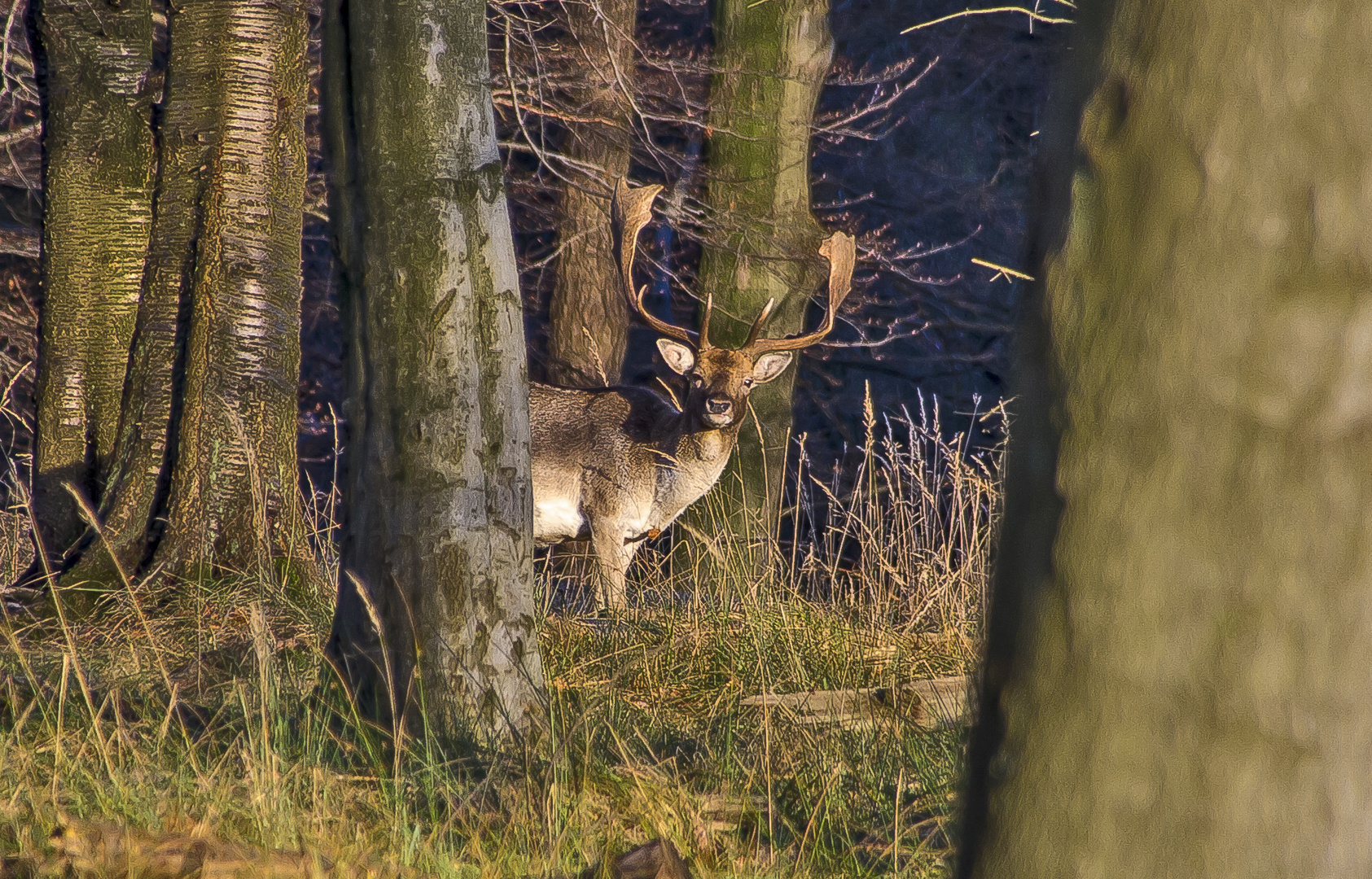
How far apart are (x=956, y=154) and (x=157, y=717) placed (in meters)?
12.5

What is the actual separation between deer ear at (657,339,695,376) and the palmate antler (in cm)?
8

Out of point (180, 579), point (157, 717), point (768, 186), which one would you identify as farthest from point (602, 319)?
point (157, 717)

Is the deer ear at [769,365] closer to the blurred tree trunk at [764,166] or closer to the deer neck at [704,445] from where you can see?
the deer neck at [704,445]

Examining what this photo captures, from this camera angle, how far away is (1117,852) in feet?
5.25

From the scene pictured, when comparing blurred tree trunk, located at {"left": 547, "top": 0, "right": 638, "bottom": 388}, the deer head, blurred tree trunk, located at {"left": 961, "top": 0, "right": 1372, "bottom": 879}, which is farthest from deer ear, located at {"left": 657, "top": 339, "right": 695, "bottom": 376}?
blurred tree trunk, located at {"left": 961, "top": 0, "right": 1372, "bottom": 879}

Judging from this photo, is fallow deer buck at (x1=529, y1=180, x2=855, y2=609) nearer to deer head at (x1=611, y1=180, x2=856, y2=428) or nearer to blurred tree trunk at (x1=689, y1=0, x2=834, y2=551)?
deer head at (x1=611, y1=180, x2=856, y2=428)

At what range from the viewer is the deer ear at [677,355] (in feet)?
27.3

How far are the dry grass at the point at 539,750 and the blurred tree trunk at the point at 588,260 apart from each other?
5.04 metres

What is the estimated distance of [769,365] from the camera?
8633 millimetres

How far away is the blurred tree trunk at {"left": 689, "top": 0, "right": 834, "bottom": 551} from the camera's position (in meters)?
9.51

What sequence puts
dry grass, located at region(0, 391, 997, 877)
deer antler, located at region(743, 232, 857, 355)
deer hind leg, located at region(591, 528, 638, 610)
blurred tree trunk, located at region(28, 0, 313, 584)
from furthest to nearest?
deer antler, located at region(743, 232, 857, 355) → deer hind leg, located at region(591, 528, 638, 610) → blurred tree trunk, located at region(28, 0, 313, 584) → dry grass, located at region(0, 391, 997, 877)

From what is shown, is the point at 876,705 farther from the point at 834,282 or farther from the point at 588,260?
the point at 588,260

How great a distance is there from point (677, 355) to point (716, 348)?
240 mm

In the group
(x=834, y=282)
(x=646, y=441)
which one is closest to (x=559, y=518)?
(x=646, y=441)
